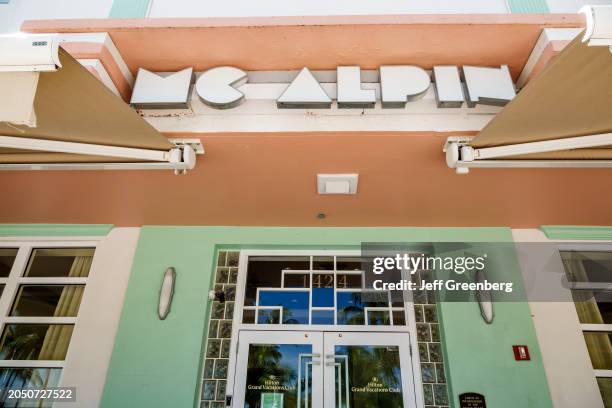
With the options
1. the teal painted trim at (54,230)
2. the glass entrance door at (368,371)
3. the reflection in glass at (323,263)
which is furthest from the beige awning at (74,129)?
the glass entrance door at (368,371)

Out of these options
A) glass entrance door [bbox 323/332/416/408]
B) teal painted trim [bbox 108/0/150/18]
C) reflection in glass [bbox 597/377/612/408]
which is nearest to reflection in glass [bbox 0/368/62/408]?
glass entrance door [bbox 323/332/416/408]

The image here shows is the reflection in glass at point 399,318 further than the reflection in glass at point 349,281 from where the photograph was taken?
No

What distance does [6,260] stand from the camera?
5.25m

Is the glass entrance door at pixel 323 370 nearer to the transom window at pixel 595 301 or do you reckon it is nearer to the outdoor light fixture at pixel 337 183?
the outdoor light fixture at pixel 337 183

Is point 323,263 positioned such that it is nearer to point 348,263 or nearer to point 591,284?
point 348,263

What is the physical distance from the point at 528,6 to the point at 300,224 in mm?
3403

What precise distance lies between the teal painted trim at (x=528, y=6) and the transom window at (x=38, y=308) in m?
5.66

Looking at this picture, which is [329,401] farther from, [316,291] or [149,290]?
[149,290]

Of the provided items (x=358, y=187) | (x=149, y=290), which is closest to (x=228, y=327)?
(x=149, y=290)

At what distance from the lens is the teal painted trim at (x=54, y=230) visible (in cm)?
525

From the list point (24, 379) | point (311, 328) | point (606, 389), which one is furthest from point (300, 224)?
point (606, 389)

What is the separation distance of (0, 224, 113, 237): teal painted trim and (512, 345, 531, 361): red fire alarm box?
5.27 m

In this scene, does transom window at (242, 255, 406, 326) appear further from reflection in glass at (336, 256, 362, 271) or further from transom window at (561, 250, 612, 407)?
transom window at (561, 250, 612, 407)

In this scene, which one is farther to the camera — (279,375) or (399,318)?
(399,318)
